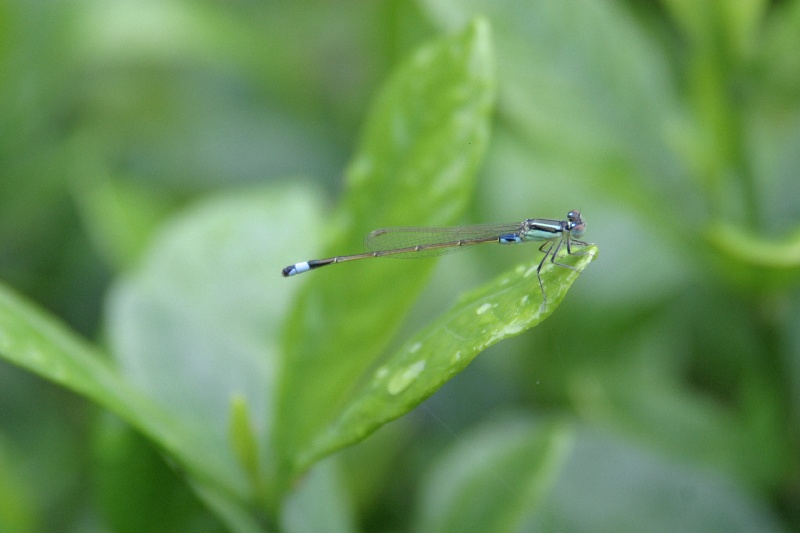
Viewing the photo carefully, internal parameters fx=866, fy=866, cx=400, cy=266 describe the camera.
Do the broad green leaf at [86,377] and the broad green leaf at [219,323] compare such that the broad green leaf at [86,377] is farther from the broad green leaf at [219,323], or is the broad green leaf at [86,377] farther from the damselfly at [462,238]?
the damselfly at [462,238]

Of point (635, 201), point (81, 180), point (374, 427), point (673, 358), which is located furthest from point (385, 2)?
point (374, 427)

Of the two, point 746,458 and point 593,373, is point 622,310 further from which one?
point 746,458

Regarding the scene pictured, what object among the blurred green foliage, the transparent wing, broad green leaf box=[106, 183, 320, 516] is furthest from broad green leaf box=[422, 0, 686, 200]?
broad green leaf box=[106, 183, 320, 516]

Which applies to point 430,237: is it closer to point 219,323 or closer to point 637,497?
point 219,323

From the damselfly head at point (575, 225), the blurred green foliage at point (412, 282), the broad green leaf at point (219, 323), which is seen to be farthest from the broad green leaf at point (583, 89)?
the broad green leaf at point (219, 323)

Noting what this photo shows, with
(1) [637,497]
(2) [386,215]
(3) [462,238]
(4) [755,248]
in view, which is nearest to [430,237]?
(2) [386,215]

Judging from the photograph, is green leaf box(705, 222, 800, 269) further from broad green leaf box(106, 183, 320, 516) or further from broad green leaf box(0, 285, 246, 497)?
broad green leaf box(0, 285, 246, 497)

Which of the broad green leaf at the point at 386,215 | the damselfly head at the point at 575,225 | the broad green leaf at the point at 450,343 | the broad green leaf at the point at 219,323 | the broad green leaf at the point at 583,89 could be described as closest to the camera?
the broad green leaf at the point at 450,343
